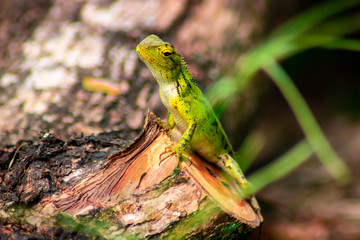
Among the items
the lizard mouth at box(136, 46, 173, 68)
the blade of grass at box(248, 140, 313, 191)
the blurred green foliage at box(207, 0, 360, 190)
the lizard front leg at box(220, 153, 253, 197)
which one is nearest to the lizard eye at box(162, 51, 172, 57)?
the lizard mouth at box(136, 46, 173, 68)

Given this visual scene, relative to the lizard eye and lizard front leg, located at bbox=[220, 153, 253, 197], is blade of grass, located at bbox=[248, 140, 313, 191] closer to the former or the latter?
lizard front leg, located at bbox=[220, 153, 253, 197]

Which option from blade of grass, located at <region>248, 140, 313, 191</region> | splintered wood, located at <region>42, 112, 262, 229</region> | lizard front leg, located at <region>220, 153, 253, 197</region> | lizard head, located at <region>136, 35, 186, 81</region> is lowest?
blade of grass, located at <region>248, 140, 313, 191</region>

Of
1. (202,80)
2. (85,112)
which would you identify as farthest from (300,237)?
(85,112)

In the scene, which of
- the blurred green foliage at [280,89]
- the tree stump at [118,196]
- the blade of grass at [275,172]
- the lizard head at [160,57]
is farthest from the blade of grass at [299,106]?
the tree stump at [118,196]

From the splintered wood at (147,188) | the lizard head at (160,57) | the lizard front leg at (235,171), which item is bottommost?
the lizard front leg at (235,171)

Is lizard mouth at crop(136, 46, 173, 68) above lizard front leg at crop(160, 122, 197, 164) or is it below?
above

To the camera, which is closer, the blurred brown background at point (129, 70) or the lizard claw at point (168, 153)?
the lizard claw at point (168, 153)

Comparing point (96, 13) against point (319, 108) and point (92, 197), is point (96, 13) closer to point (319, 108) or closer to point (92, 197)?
point (92, 197)

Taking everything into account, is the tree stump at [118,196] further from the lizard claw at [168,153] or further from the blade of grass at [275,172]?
the blade of grass at [275,172]
